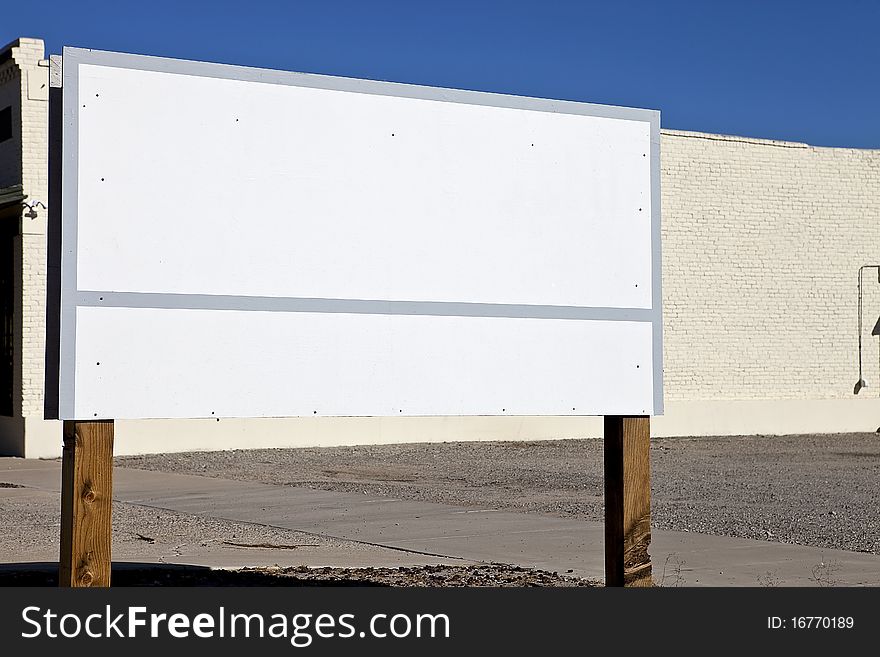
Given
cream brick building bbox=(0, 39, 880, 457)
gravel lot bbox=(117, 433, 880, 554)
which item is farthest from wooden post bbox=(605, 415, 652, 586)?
cream brick building bbox=(0, 39, 880, 457)

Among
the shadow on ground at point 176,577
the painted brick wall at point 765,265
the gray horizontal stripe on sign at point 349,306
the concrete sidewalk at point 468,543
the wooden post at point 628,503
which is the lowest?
the concrete sidewalk at point 468,543

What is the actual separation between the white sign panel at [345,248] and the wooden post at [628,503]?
13cm

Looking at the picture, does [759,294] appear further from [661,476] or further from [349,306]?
[349,306]

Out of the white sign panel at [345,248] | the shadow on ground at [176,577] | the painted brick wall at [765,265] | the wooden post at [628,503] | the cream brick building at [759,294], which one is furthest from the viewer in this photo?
the painted brick wall at [765,265]

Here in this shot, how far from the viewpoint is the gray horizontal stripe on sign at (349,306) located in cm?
582

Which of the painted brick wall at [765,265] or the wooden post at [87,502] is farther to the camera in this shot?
the painted brick wall at [765,265]

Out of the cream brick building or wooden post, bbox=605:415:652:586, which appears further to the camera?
the cream brick building

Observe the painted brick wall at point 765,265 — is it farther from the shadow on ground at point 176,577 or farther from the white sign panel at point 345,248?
the white sign panel at point 345,248

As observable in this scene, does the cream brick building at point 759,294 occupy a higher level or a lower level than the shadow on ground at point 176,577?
higher

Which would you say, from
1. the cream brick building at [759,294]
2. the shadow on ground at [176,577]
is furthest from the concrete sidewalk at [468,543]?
the cream brick building at [759,294]

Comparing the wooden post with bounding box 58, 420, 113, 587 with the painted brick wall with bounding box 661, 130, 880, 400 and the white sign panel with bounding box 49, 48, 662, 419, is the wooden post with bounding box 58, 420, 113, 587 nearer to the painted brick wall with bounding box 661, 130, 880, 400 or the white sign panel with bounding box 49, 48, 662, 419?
the white sign panel with bounding box 49, 48, 662, 419

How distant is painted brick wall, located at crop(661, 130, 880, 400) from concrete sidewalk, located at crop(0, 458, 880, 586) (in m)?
15.0

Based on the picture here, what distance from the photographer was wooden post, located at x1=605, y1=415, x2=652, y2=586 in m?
6.80
